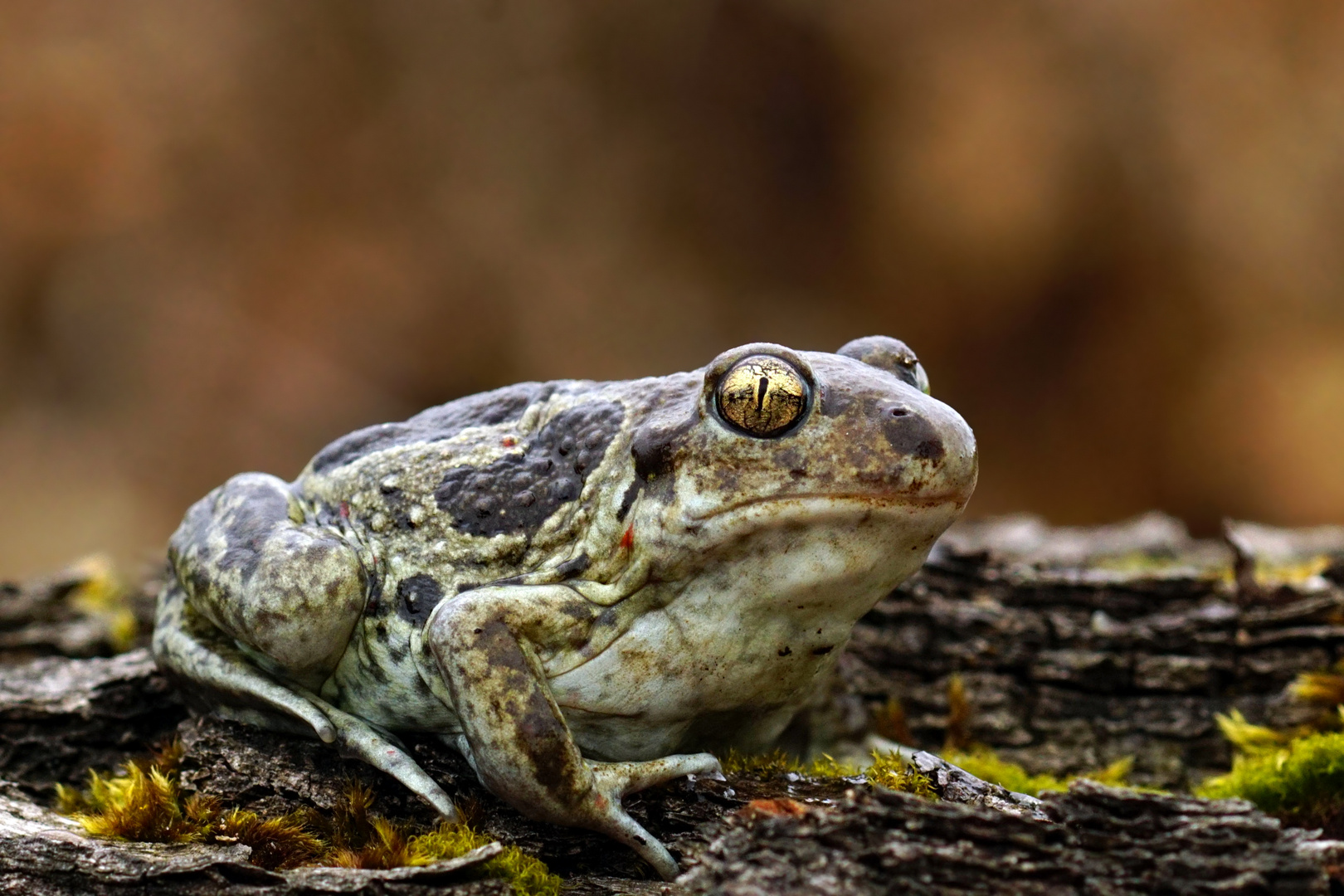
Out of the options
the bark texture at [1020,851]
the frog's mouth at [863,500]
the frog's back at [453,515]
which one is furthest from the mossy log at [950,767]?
the frog's mouth at [863,500]

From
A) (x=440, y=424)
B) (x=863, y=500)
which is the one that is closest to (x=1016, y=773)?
(x=863, y=500)

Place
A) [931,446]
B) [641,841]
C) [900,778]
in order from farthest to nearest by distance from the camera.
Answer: [900,778] < [641,841] < [931,446]

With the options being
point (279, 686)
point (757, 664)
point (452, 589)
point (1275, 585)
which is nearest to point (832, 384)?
point (757, 664)

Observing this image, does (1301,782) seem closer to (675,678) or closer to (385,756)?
(675,678)

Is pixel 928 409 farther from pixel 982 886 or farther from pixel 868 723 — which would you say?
pixel 868 723

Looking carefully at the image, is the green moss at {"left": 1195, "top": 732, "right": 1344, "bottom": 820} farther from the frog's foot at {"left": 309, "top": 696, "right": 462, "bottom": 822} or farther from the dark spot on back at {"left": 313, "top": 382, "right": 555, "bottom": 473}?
Result: the dark spot on back at {"left": 313, "top": 382, "right": 555, "bottom": 473}

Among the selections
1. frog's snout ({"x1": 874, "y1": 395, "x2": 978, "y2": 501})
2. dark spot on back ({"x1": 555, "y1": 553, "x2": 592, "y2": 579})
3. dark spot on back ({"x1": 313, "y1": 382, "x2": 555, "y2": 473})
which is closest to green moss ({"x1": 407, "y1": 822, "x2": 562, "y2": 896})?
dark spot on back ({"x1": 555, "y1": 553, "x2": 592, "y2": 579})
